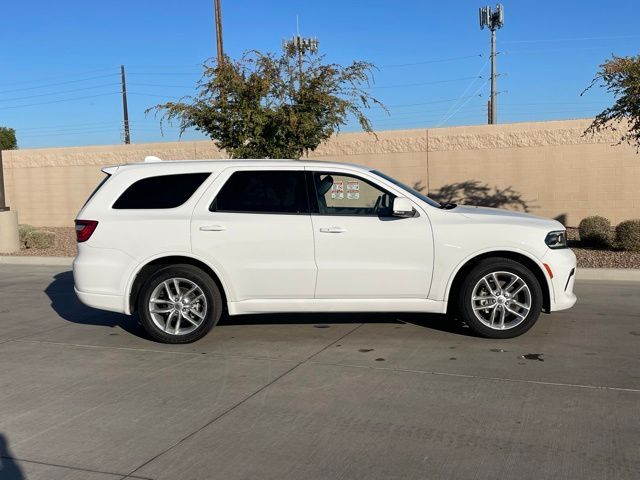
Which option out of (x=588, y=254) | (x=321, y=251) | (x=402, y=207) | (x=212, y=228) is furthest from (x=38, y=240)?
(x=588, y=254)

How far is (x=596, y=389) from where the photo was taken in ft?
16.4

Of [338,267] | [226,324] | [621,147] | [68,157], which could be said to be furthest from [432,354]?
[68,157]

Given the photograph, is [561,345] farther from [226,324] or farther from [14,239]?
[14,239]

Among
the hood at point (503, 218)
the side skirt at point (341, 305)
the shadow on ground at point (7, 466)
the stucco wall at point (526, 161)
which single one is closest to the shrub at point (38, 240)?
the stucco wall at point (526, 161)

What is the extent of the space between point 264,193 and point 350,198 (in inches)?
36.5

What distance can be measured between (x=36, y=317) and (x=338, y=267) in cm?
443

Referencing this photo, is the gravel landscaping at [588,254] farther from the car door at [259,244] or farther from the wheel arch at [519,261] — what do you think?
the car door at [259,244]

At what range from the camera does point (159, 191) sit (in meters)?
6.76

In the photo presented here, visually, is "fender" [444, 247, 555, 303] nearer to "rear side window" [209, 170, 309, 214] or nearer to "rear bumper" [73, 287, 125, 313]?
"rear side window" [209, 170, 309, 214]

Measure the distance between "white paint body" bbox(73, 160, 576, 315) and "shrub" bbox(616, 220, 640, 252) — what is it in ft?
21.0

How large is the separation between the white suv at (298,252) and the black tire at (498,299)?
0.01 metres

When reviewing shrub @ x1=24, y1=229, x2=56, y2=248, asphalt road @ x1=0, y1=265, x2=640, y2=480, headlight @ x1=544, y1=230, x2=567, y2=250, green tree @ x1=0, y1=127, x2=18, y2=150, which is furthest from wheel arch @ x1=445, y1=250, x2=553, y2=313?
green tree @ x1=0, y1=127, x2=18, y2=150

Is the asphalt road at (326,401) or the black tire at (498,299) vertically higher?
the black tire at (498,299)

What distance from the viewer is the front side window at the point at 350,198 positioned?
21.6ft
